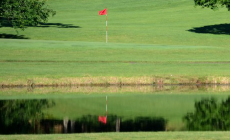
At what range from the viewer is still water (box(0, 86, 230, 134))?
18.1 metres

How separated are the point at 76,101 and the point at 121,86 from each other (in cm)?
465

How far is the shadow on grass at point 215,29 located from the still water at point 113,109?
2627cm

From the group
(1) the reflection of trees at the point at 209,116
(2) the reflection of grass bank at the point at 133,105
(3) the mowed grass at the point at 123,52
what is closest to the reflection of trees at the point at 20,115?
(2) the reflection of grass bank at the point at 133,105

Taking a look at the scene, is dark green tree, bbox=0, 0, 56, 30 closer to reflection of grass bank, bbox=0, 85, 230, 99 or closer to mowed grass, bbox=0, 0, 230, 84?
mowed grass, bbox=0, 0, 230, 84

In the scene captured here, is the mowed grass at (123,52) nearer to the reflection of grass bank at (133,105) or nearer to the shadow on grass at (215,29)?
the shadow on grass at (215,29)

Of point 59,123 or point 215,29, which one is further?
point 215,29

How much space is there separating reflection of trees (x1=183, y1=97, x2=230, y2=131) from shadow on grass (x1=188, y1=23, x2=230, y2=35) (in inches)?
1171

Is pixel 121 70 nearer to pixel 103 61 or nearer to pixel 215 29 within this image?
pixel 103 61

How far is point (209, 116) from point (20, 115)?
672cm

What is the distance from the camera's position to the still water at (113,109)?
18062 mm

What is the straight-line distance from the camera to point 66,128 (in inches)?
691

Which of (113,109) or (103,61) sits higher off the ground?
(103,61)

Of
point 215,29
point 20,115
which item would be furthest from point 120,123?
point 215,29

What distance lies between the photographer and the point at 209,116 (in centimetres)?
2055
